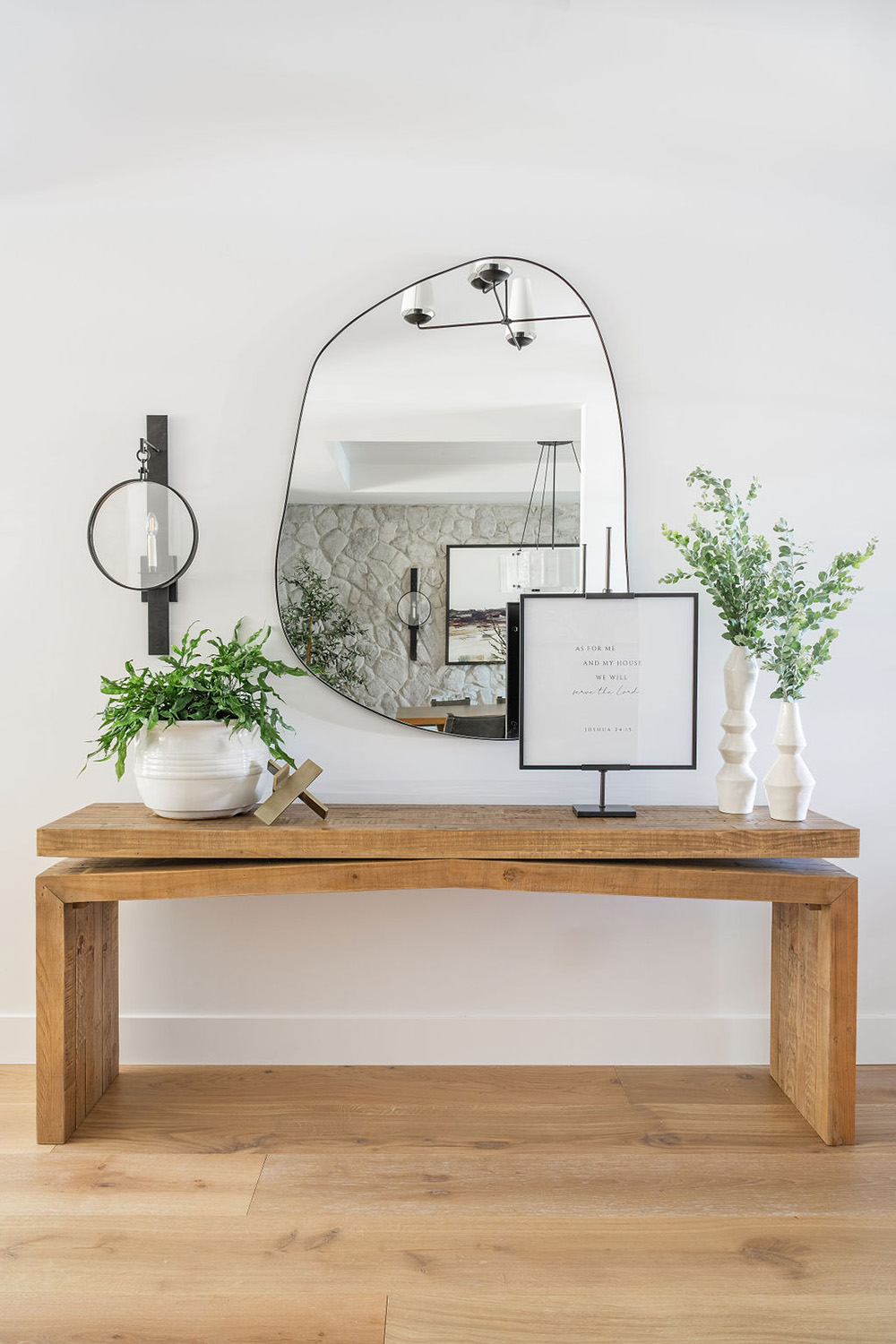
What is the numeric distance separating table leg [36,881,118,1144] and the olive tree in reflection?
30.2 inches

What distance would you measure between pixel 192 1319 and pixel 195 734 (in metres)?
1.02

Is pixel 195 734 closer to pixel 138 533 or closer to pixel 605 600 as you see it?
pixel 138 533

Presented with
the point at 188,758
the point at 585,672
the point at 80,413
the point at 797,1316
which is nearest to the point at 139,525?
the point at 80,413

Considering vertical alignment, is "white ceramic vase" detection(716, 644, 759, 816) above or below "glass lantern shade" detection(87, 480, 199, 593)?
below

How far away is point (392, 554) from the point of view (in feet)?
7.04

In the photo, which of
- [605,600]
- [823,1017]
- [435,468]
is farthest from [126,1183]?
[435,468]

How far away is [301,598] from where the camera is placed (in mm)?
2154

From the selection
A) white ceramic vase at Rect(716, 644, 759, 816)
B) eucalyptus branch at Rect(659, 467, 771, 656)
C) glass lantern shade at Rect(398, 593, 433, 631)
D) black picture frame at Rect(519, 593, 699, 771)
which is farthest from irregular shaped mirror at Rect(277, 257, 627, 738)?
white ceramic vase at Rect(716, 644, 759, 816)

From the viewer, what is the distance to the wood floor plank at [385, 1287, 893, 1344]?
50.1 inches

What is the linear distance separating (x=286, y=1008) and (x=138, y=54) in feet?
8.00

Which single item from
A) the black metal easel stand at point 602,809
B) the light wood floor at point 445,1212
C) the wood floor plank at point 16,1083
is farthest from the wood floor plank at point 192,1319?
the black metal easel stand at point 602,809

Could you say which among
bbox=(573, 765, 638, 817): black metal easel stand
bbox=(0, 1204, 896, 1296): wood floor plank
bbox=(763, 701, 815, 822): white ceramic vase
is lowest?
bbox=(0, 1204, 896, 1296): wood floor plank

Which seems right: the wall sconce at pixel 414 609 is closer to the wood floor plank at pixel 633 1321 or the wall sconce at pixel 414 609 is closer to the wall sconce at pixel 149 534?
the wall sconce at pixel 149 534

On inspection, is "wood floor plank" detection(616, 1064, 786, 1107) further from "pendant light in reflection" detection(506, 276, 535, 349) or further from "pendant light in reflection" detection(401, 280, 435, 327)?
"pendant light in reflection" detection(401, 280, 435, 327)
